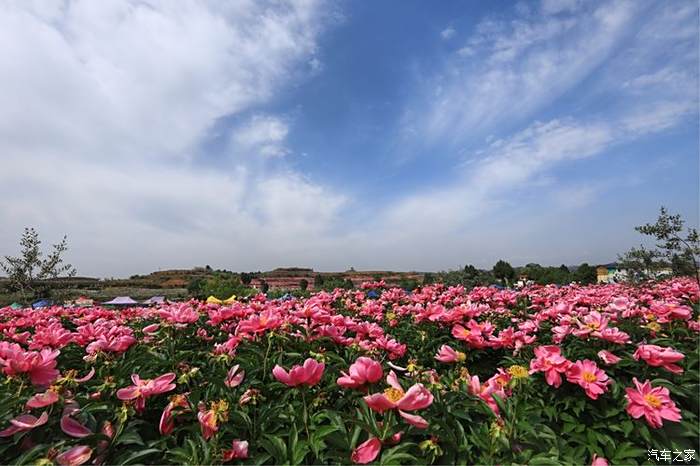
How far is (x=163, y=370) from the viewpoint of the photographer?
1.68m

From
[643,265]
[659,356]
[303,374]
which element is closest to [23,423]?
[303,374]

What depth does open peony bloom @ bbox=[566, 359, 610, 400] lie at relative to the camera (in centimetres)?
129

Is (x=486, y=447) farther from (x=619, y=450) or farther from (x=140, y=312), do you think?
(x=140, y=312)

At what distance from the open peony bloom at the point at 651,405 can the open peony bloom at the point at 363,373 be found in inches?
35.8

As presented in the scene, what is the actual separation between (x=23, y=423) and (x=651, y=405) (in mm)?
1976

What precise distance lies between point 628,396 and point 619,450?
19 cm

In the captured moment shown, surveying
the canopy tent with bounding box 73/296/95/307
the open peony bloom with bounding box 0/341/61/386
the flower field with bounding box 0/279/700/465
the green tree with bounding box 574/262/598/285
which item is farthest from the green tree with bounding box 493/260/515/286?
the open peony bloom with bounding box 0/341/61/386

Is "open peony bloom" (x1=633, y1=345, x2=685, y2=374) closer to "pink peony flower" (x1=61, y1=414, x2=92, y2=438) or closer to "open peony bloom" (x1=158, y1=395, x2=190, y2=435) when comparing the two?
"open peony bloom" (x1=158, y1=395, x2=190, y2=435)

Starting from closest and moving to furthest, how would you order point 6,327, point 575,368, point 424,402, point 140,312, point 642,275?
point 424,402
point 575,368
point 6,327
point 140,312
point 642,275

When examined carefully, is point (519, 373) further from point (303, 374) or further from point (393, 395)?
point (303, 374)

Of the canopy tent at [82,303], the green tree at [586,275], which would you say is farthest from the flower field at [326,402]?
the green tree at [586,275]

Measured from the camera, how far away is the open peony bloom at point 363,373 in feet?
3.63

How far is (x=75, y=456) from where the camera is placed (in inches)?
38.7

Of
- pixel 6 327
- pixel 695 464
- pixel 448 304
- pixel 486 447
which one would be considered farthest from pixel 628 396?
pixel 6 327
